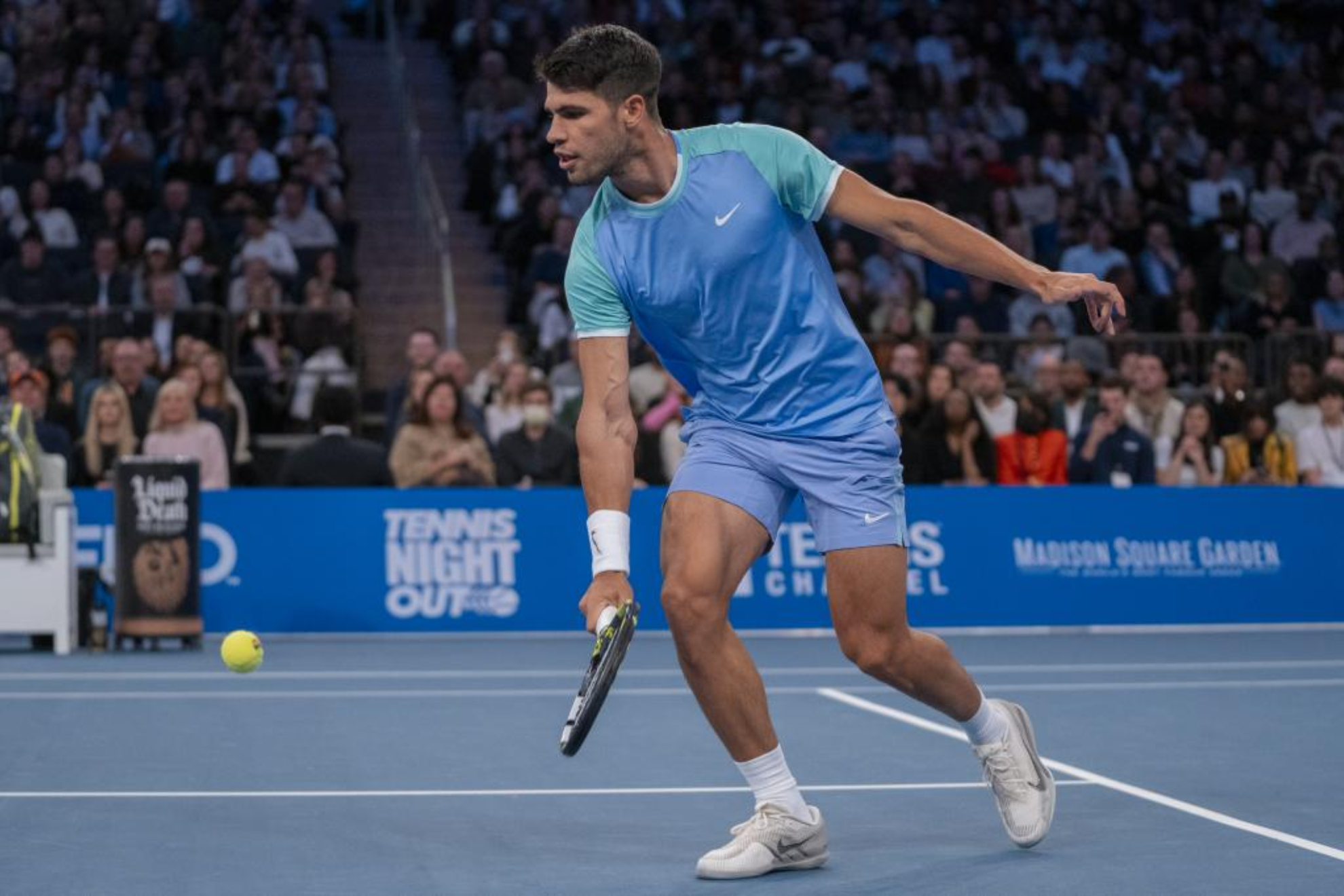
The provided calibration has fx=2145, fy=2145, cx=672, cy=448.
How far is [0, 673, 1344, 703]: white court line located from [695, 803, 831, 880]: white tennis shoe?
4.80 m

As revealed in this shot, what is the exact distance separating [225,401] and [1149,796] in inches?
388

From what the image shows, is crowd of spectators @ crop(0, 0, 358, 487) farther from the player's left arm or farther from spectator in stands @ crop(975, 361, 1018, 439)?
the player's left arm

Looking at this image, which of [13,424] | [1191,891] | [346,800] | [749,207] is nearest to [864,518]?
[749,207]

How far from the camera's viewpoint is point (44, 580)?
42.4ft

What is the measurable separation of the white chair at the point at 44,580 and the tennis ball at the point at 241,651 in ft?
14.1

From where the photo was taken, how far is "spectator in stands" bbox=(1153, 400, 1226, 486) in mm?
15617

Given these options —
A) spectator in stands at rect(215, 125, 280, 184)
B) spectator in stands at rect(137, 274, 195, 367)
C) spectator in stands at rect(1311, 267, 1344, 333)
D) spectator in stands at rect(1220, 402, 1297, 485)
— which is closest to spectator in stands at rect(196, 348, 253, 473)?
spectator in stands at rect(137, 274, 195, 367)

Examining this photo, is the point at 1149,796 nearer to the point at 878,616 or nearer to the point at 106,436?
the point at 878,616

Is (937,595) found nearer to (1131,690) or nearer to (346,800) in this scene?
(1131,690)

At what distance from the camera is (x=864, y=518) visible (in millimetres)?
5750

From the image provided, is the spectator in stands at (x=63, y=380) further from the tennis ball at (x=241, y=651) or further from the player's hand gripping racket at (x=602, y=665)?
the player's hand gripping racket at (x=602, y=665)

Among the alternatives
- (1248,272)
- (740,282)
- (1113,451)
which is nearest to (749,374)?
(740,282)

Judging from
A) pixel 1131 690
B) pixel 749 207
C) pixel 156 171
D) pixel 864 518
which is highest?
pixel 156 171

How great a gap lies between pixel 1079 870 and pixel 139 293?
13.5 m
